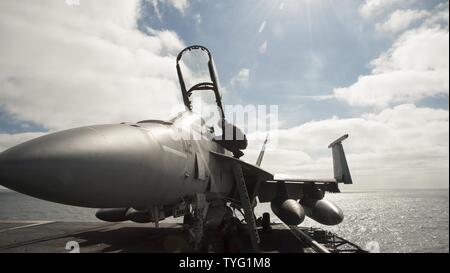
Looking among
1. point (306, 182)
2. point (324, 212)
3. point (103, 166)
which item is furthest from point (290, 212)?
point (103, 166)

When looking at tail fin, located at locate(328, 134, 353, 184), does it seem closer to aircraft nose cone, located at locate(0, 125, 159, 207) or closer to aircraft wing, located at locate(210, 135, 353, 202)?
aircraft wing, located at locate(210, 135, 353, 202)

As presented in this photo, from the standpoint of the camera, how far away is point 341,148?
16875 mm

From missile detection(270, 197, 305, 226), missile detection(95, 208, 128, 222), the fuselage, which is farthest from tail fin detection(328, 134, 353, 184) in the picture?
the fuselage

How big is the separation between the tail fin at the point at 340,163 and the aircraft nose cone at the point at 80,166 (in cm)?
1490

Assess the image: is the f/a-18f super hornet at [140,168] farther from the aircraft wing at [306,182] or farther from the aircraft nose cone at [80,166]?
the aircraft wing at [306,182]

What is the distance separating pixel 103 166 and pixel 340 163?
1614 centimetres

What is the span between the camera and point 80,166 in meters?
2.83

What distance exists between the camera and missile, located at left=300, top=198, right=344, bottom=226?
41.3 ft

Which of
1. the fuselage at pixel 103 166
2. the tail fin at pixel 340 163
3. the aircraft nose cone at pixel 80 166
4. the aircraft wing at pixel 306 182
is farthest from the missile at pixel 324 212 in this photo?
the aircraft nose cone at pixel 80 166

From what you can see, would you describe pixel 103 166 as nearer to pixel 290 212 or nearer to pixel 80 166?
pixel 80 166

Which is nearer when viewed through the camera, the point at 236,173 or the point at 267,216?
the point at 236,173

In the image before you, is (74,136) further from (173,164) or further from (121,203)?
(173,164)
